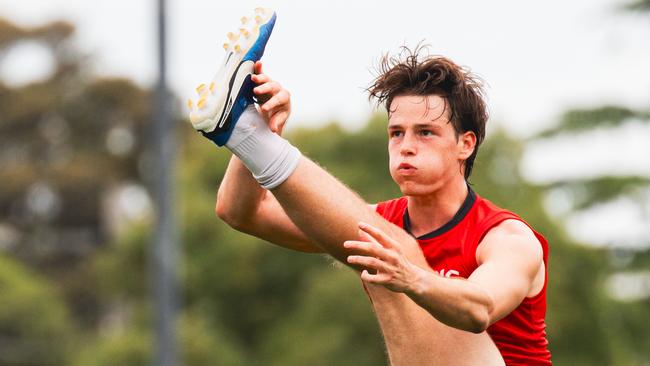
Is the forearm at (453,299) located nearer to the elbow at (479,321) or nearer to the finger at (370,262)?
the elbow at (479,321)

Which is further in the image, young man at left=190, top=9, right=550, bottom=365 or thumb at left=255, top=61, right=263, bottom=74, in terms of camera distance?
thumb at left=255, top=61, right=263, bottom=74

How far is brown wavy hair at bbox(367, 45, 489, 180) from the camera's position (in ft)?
17.4

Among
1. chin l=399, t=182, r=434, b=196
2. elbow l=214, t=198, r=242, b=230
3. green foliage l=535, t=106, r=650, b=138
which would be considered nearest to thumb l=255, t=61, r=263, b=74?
chin l=399, t=182, r=434, b=196

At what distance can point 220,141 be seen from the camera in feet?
16.0

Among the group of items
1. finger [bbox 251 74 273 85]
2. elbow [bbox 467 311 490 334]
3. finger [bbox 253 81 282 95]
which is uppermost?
finger [bbox 251 74 273 85]

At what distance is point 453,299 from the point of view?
4527 mm

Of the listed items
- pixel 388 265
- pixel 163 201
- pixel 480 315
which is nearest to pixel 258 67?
pixel 388 265

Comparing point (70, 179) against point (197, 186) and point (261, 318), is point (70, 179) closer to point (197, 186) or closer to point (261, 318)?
point (197, 186)

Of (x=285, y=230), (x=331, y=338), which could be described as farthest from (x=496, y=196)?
(x=285, y=230)

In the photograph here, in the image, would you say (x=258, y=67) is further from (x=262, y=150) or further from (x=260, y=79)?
(x=262, y=150)

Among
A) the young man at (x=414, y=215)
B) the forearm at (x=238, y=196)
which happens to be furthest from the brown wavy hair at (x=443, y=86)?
the forearm at (x=238, y=196)

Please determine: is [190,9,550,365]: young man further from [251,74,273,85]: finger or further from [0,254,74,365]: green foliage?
[0,254,74,365]: green foliage

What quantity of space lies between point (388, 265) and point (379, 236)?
0.11 meters

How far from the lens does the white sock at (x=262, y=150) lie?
15.9 ft
